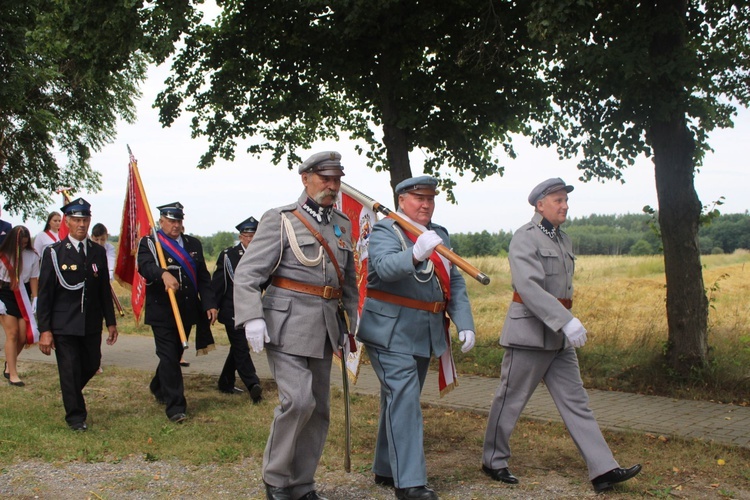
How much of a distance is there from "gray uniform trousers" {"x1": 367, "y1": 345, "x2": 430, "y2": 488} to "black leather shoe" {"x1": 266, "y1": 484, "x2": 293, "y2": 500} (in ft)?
2.24

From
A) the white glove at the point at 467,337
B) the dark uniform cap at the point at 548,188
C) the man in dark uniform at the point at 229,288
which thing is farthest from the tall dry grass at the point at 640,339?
the white glove at the point at 467,337

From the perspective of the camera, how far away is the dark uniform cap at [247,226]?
9.87 m

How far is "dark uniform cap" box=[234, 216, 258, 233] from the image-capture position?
9.87 m

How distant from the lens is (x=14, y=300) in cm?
1032

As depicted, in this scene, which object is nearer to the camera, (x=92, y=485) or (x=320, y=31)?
(x=92, y=485)

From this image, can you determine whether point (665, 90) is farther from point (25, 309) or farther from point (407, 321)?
point (25, 309)

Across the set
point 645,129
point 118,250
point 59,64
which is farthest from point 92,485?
point 59,64

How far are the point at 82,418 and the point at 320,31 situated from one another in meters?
6.26

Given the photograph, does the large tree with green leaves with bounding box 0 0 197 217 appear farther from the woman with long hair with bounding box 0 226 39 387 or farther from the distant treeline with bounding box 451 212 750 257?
the distant treeline with bounding box 451 212 750 257

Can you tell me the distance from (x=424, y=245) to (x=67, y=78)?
87.4 feet

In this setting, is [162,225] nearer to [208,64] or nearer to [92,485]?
[92,485]

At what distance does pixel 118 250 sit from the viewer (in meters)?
9.46

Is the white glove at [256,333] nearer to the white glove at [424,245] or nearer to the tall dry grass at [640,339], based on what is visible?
the white glove at [424,245]

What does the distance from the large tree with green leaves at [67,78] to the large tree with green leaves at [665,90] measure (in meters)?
4.91
